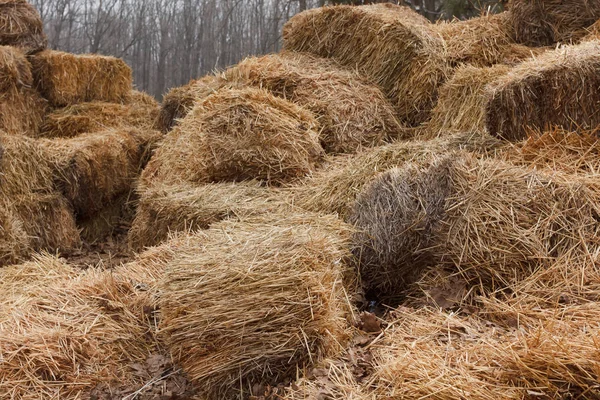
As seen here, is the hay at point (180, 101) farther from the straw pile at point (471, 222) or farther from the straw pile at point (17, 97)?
A: the straw pile at point (471, 222)

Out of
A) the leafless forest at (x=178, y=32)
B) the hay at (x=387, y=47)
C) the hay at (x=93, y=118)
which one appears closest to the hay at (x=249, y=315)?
the hay at (x=387, y=47)

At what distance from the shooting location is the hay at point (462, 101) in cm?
476

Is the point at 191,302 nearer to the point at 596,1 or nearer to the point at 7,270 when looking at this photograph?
the point at 7,270

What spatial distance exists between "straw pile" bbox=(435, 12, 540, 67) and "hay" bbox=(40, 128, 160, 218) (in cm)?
324

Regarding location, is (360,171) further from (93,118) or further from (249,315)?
(93,118)

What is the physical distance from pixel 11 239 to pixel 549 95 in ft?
13.1

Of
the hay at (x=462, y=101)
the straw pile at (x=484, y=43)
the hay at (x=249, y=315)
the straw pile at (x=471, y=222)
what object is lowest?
the hay at (x=249, y=315)

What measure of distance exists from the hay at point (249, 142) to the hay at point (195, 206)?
155mm

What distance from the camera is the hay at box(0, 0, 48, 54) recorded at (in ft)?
24.5

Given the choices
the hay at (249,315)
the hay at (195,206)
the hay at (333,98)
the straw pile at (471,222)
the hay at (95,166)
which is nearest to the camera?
the hay at (249,315)

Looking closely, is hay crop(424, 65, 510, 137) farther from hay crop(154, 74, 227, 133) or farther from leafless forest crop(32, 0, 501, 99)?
leafless forest crop(32, 0, 501, 99)

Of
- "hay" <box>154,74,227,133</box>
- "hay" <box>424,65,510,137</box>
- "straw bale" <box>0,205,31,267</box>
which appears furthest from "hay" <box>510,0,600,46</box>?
"straw bale" <box>0,205,31,267</box>

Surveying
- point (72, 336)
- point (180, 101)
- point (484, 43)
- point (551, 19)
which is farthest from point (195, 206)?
point (551, 19)

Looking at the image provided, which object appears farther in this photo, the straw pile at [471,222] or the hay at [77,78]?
the hay at [77,78]
